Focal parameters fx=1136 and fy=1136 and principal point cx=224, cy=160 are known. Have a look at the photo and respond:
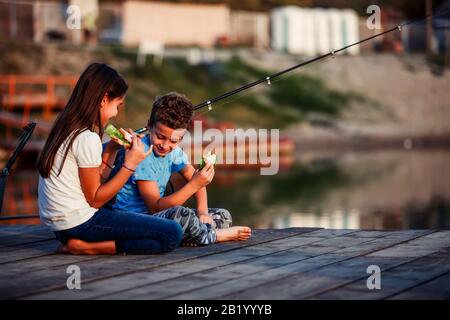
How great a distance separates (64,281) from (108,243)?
31.4 inches

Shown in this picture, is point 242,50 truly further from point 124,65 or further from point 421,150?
point 421,150

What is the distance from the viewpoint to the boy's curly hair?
5.95 m

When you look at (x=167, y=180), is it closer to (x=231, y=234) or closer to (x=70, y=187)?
(x=231, y=234)

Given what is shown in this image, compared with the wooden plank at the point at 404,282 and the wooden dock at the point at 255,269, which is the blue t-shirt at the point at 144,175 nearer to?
the wooden dock at the point at 255,269

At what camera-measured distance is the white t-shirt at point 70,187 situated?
566 cm

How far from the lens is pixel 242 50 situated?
36.6 meters

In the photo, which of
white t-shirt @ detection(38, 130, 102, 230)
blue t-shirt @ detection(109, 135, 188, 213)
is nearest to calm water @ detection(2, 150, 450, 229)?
blue t-shirt @ detection(109, 135, 188, 213)

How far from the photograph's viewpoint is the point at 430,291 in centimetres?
467

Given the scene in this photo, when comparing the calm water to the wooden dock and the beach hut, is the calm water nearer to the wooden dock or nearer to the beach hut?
the wooden dock

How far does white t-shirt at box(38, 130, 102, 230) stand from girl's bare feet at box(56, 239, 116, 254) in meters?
0.09

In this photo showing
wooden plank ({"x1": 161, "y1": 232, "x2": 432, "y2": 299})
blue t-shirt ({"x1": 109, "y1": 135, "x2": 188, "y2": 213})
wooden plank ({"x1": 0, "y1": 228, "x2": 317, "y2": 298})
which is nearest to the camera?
wooden plank ({"x1": 161, "y1": 232, "x2": 432, "y2": 299})

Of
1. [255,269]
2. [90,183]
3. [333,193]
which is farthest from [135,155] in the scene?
[333,193]

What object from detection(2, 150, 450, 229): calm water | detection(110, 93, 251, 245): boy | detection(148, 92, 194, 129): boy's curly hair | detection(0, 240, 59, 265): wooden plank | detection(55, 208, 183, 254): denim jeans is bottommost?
detection(2, 150, 450, 229): calm water


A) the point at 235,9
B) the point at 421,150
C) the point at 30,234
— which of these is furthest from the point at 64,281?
the point at 235,9
